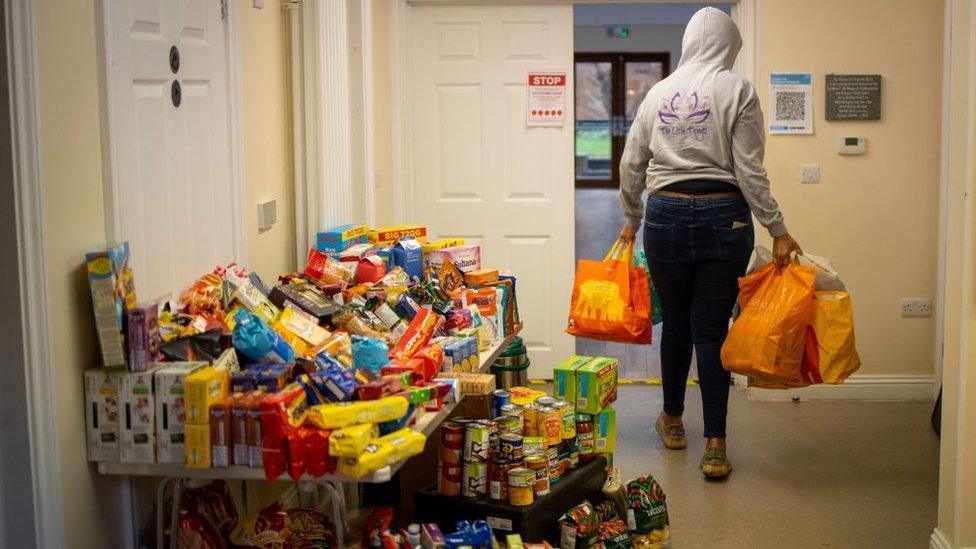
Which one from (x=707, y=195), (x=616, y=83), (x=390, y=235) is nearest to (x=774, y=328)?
(x=707, y=195)

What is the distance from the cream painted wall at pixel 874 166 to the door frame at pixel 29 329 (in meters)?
3.92

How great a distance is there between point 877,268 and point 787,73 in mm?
1032

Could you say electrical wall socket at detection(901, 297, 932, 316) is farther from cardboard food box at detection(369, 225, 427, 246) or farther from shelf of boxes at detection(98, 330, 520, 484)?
shelf of boxes at detection(98, 330, 520, 484)

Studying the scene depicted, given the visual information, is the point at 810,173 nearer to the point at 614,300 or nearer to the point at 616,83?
the point at 614,300

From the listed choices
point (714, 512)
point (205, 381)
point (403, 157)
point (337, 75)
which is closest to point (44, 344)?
point (205, 381)

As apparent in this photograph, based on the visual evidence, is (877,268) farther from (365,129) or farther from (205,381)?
(205,381)

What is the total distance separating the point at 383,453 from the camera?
7.94 ft

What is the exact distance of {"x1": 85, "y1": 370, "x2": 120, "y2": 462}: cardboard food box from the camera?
2457 millimetres

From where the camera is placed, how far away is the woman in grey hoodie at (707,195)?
4.15m

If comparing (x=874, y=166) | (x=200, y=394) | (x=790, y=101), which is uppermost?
(x=790, y=101)

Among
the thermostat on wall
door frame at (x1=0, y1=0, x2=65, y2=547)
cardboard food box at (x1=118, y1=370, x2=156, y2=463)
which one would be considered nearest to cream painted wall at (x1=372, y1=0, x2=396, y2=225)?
the thermostat on wall

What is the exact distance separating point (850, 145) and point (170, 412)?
13.0 feet

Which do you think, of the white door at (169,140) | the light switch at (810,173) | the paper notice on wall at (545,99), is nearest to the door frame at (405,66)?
the paper notice on wall at (545,99)

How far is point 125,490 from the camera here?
263 centimetres
